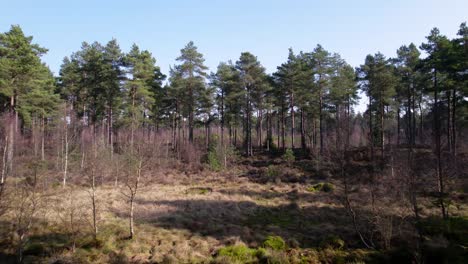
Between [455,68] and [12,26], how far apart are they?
129ft

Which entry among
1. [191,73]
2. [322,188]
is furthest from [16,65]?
[322,188]

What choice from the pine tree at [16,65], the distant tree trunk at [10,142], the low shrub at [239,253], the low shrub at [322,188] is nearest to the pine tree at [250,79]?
the low shrub at [322,188]

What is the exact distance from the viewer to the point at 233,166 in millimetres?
34938

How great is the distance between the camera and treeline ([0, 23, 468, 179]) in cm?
2606

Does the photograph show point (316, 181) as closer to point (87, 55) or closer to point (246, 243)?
point (246, 243)

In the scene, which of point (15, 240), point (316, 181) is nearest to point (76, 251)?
point (15, 240)

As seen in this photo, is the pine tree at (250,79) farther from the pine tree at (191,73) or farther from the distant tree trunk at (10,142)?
the distant tree trunk at (10,142)

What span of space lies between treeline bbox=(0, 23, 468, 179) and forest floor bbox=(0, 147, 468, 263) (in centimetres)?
720

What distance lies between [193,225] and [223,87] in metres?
27.3

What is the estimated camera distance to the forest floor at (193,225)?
1267 centimetres

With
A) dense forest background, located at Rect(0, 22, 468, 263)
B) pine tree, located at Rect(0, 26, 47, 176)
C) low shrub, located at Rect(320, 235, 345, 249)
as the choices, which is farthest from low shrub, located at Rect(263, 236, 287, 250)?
pine tree, located at Rect(0, 26, 47, 176)

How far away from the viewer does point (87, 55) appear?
3734cm

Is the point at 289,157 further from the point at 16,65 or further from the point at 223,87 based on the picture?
the point at 16,65

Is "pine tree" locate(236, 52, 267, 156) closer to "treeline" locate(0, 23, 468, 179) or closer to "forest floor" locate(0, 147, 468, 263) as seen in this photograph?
"treeline" locate(0, 23, 468, 179)
